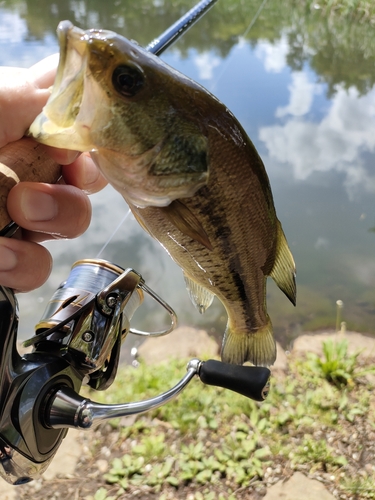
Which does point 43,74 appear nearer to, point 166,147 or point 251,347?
point 166,147

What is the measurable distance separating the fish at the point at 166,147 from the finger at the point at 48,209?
0.22 metres

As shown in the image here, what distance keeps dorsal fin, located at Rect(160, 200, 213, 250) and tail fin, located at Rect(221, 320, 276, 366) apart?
1.55 feet

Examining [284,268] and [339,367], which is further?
[339,367]

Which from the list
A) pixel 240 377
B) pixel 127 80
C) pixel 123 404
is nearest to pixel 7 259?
pixel 123 404

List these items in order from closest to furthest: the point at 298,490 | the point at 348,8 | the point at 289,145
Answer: the point at 298,490, the point at 289,145, the point at 348,8

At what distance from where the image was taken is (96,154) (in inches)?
35.1

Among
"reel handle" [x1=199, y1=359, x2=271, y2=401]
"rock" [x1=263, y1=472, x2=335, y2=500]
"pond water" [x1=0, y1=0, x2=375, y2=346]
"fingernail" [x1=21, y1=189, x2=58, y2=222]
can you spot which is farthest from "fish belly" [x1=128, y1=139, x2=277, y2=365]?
"pond water" [x1=0, y1=0, x2=375, y2=346]

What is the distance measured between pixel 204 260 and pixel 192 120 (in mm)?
351

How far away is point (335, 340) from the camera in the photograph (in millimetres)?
3605

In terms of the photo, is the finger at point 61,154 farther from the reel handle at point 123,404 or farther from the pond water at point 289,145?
the pond water at point 289,145

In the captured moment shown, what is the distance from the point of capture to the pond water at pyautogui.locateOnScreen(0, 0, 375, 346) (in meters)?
4.22

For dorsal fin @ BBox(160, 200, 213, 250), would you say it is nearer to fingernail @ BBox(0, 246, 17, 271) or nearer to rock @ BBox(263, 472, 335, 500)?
fingernail @ BBox(0, 246, 17, 271)

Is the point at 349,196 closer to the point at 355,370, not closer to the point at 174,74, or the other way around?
the point at 355,370

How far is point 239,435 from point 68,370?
1.71 meters
